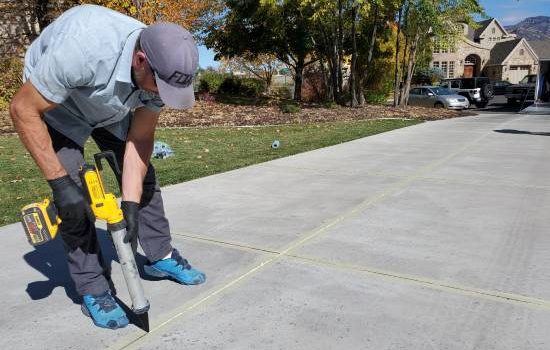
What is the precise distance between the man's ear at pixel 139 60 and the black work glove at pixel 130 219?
694 millimetres

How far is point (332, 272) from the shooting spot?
317cm

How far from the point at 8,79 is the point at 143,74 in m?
16.6

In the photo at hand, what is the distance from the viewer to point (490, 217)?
4.33 metres

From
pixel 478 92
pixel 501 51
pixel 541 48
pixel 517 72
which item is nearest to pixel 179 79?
pixel 478 92

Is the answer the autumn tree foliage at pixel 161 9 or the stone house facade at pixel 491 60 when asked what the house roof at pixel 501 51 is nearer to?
the stone house facade at pixel 491 60

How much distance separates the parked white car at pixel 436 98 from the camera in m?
21.7

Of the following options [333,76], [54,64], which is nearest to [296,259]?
[54,64]

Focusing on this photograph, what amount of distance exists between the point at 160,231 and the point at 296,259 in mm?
958

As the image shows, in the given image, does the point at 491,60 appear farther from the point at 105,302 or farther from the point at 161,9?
the point at 105,302

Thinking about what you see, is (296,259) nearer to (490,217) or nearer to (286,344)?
(286,344)

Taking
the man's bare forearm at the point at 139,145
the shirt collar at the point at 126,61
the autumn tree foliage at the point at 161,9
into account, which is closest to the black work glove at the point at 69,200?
the man's bare forearm at the point at 139,145

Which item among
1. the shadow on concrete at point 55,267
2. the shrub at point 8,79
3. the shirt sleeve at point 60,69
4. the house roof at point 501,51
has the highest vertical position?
the house roof at point 501,51

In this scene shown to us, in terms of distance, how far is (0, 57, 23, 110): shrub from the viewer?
16266 mm

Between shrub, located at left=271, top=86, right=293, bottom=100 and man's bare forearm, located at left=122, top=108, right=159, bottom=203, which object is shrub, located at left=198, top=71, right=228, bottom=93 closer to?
shrub, located at left=271, top=86, right=293, bottom=100
